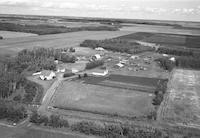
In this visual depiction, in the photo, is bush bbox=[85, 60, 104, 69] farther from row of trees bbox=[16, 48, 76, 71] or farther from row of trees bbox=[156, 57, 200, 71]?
row of trees bbox=[156, 57, 200, 71]

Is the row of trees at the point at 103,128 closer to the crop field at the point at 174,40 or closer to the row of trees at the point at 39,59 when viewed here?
the row of trees at the point at 39,59

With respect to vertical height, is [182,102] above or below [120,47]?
below

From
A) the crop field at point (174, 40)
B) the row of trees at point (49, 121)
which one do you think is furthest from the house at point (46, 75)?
the crop field at point (174, 40)

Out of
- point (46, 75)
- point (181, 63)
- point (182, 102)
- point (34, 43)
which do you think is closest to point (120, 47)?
point (181, 63)

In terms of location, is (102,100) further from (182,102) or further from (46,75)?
(46,75)

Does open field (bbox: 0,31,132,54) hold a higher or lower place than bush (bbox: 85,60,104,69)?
higher

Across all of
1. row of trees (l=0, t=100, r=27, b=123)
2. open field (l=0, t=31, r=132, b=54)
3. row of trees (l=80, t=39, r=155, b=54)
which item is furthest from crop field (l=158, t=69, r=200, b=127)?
open field (l=0, t=31, r=132, b=54)

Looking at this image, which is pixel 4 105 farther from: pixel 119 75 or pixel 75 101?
pixel 119 75
